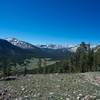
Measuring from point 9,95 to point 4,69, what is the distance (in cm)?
8031

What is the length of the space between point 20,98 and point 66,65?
8354 centimetres

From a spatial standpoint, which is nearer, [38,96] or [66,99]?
[66,99]

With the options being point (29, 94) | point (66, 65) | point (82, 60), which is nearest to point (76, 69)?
point (82, 60)

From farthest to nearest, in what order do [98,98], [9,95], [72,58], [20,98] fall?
[72,58] < [9,95] < [20,98] < [98,98]

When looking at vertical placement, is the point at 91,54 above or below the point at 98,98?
above

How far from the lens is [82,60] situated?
89.2 metres

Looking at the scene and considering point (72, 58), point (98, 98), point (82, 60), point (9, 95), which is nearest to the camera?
point (98, 98)

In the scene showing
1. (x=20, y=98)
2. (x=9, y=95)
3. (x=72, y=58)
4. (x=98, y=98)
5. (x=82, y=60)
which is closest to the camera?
(x=98, y=98)

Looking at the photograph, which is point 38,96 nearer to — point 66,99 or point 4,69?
point 66,99

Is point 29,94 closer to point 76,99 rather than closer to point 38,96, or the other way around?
point 38,96

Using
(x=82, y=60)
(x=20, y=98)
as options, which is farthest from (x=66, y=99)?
(x=82, y=60)

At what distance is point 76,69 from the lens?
9025cm

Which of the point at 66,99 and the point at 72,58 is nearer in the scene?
the point at 66,99

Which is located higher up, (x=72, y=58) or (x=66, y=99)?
(x=72, y=58)
